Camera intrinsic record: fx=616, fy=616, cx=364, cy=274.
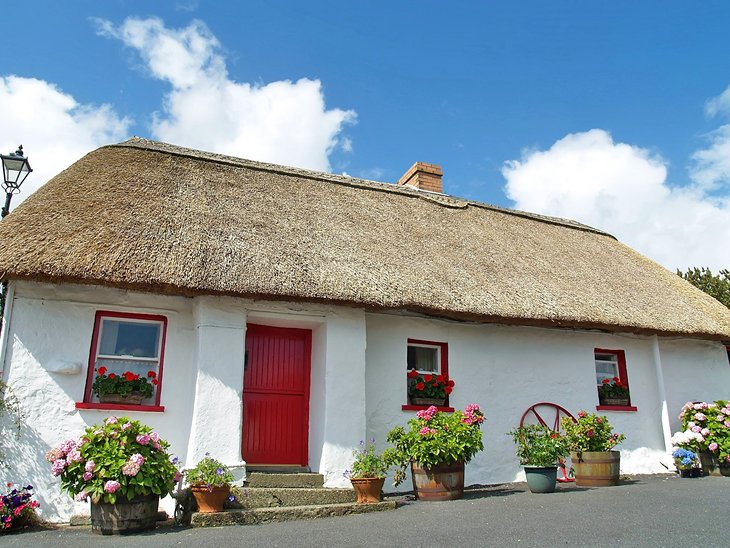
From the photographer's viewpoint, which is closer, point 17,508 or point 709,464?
point 17,508

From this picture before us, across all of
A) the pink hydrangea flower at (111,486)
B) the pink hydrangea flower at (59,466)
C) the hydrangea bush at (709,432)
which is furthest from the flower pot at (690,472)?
the pink hydrangea flower at (59,466)

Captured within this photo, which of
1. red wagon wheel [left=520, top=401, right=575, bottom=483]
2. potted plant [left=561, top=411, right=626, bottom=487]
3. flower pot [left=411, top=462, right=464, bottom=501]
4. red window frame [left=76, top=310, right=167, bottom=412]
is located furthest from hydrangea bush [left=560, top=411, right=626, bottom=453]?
red window frame [left=76, top=310, right=167, bottom=412]

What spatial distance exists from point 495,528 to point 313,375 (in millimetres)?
3490

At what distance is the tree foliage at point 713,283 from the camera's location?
19847mm

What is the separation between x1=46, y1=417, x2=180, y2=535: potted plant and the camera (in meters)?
5.83

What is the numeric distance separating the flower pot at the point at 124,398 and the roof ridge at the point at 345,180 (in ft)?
14.6

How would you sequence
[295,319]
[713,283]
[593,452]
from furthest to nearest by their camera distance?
1. [713,283]
2. [593,452]
3. [295,319]

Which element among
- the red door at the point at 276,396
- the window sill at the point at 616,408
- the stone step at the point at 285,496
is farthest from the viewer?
the window sill at the point at 616,408

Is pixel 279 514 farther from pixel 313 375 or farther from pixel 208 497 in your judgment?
pixel 313 375

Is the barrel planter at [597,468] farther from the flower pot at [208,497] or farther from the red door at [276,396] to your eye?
the flower pot at [208,497]

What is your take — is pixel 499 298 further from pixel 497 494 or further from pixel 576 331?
pixel 497 494

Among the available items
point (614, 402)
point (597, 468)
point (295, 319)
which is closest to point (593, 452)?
point (597, 468)

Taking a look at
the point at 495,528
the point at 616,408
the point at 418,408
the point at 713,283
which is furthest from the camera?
the point at 713,283

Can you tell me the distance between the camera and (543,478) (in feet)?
25.7
